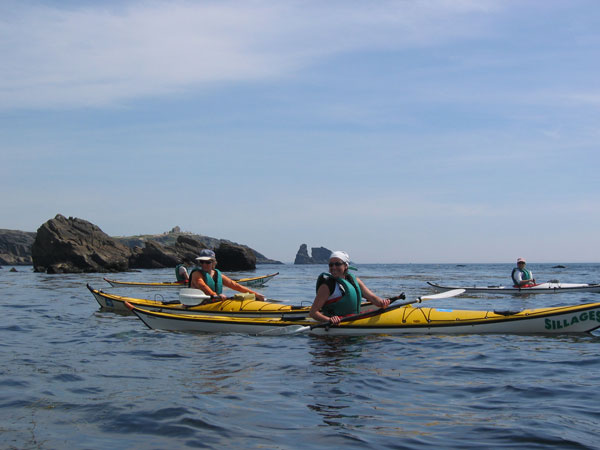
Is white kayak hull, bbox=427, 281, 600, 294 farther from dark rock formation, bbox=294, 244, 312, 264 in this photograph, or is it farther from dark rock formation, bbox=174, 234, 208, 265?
dark rock formation, bbox=294, 244, 312, 264

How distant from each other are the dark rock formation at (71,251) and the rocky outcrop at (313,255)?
12523 centimetres

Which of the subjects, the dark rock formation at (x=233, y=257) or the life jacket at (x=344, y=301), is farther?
the dark rock formation at (x=233, y=257)

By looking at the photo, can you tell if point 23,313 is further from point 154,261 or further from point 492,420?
point 154,261

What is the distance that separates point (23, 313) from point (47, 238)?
41.9m

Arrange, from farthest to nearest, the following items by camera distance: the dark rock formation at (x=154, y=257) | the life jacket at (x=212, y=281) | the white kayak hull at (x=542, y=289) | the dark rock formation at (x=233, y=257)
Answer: the dark rock formation at (x=154, y=257) → the dark rock formation at (x=233, y=257) → the white kayak hull at (x=542, y=289) → the life jacket at (x=212, y=281)

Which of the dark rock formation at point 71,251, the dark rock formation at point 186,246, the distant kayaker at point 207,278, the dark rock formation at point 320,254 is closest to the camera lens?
the distant kayaker at point 207,278

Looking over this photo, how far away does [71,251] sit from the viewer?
174 ft

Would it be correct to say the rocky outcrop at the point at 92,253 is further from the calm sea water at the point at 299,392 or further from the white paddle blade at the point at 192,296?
the calm sea water at the point at 299,392

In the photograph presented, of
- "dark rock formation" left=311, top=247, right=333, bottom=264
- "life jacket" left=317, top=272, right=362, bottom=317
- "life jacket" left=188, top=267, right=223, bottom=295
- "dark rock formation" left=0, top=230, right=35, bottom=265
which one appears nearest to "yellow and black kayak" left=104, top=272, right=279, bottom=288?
"life jacket" left=188, top=267, right=223, bottom=295

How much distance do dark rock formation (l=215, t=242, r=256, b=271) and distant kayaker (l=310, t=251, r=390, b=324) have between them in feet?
184

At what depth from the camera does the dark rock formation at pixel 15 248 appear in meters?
114

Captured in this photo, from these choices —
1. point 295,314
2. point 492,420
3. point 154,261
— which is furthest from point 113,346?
point 154,261

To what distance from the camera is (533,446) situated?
4504mm

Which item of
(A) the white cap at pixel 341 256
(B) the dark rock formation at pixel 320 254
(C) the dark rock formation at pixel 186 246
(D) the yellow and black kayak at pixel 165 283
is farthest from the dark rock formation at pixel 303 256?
(A) the white cap at pixel 341 256
